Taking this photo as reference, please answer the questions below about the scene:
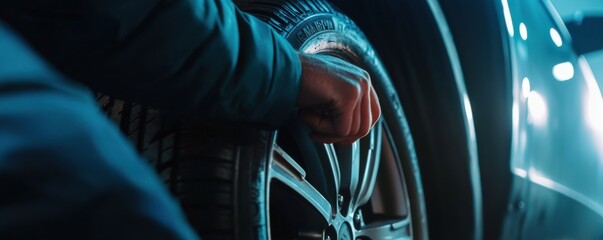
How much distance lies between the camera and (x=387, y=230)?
5.24 feet

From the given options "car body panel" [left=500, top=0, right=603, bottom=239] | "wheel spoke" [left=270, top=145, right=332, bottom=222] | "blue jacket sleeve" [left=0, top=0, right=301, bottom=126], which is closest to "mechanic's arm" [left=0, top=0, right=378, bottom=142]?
"blue jacket sleeve" [left=0, top=0, right=301, bottom=126]

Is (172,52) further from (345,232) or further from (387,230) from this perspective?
(387,230)

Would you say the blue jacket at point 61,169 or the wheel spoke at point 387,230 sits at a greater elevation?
the wheel spoke at point 387,230

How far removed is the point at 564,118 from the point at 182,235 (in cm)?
168

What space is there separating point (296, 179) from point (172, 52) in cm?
43

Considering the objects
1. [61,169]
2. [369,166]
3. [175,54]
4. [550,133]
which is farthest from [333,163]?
[61,169]

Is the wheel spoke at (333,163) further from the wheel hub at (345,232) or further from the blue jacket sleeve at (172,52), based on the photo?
the blue jacket sleeve at (172,52)

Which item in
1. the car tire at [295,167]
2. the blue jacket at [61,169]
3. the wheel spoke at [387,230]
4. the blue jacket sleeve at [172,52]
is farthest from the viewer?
the wheel spoke at [387,230]

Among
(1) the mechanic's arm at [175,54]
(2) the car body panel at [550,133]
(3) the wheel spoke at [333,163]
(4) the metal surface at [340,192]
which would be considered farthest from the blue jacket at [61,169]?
(2) the car body panel at [550,133]

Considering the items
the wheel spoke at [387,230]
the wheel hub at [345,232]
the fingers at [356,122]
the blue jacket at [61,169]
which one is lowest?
the blue jacket at [61,169]

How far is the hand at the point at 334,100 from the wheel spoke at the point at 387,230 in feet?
1.29

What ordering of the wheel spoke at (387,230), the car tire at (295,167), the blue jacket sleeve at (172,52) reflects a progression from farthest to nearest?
1. the wheel spoke at (387,230)
2. the car tire at (295,167)
3. the blue jacket sleeve at (172,52)

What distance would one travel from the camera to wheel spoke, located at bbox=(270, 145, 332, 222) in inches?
44.7

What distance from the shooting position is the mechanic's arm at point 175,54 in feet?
2.45
